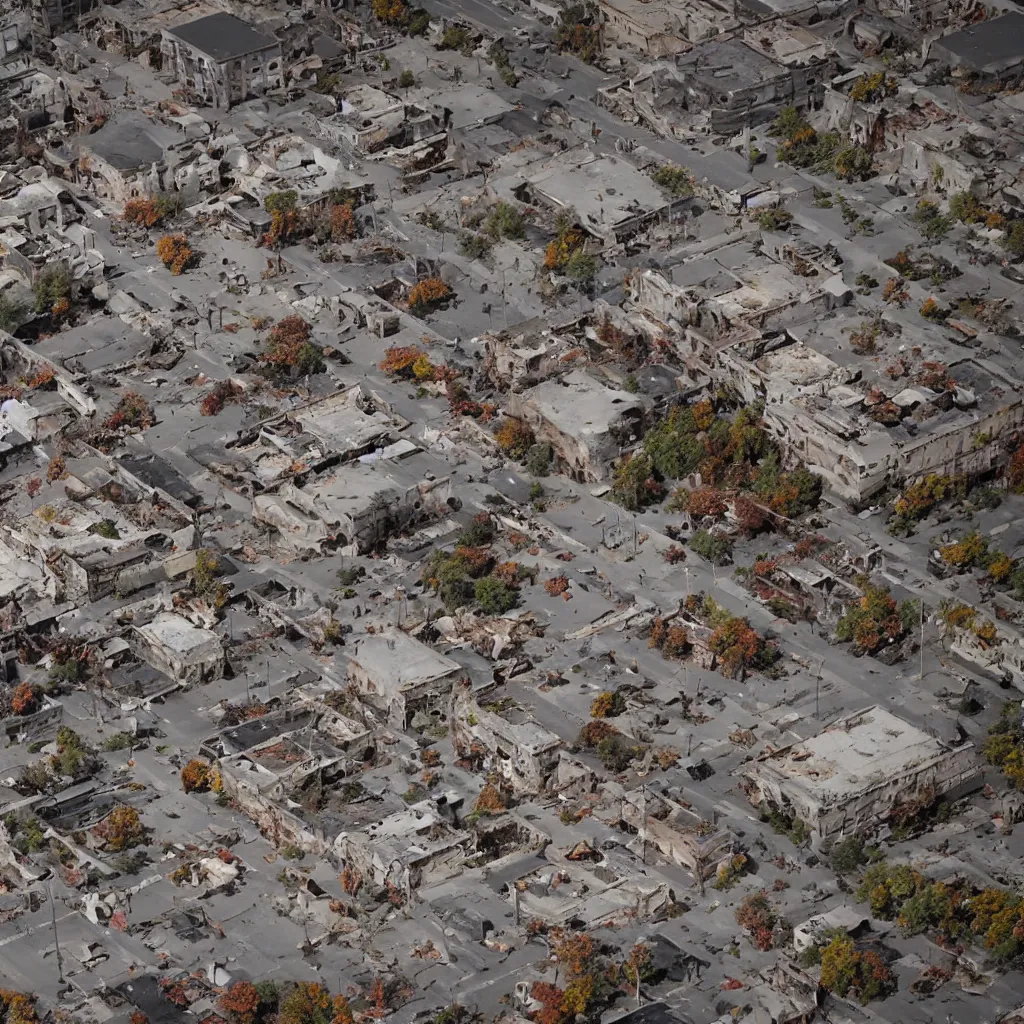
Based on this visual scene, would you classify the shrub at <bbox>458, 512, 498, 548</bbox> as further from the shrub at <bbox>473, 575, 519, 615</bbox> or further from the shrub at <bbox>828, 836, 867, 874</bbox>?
the shrub at <bbox>828, 836, 867, 874</bbox>

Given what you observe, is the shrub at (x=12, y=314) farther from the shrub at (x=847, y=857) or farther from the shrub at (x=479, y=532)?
the shrub at (x=847, y=857)

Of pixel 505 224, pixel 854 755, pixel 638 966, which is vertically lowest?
pixel 505 224

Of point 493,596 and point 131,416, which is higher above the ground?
point 493,596

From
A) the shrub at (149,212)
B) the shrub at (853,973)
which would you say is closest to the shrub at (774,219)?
the shrub at (149,212)

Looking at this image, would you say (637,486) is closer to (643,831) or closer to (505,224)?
(643,831)

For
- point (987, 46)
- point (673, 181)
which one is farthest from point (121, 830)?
point (987, 46)

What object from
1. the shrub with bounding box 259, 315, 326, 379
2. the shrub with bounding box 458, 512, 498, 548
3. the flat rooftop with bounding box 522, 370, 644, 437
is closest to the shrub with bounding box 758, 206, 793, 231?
the flat rooftop with bounding box 522, 370, 644, 437

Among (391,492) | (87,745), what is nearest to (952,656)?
(391,492)

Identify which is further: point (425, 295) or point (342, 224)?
point (342, 224)
